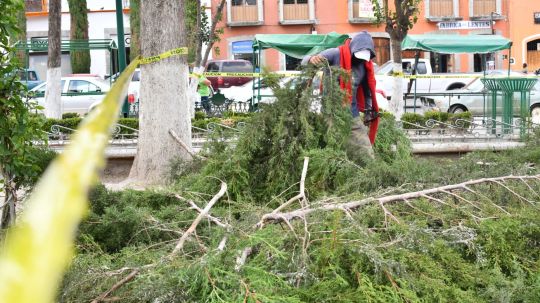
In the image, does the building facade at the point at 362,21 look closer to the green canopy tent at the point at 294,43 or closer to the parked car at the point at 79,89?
the parked car at the point at 79,89

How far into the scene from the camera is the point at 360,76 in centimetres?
718

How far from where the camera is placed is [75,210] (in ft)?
0.81

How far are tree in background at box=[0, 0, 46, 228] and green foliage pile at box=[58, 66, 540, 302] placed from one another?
52 cm

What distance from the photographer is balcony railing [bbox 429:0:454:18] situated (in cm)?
4284

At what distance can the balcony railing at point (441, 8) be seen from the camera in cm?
4284

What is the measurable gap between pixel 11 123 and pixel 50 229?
4310mm

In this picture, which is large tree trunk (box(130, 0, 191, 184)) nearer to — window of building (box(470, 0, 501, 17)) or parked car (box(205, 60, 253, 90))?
parked car (box(205, 60, 253, 90))

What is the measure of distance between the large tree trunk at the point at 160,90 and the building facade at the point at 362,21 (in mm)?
33371

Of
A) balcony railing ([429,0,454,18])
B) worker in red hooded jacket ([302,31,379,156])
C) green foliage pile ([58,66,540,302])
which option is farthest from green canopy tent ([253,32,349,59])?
balcony railing ([429,0,454,18])

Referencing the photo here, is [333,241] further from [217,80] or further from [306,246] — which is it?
[217,80]

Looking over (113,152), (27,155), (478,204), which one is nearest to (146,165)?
(113,152)

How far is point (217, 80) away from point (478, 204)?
1139 inches

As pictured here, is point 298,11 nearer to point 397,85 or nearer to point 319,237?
point 397,85

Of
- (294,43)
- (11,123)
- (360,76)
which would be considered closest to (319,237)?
(11,123)
